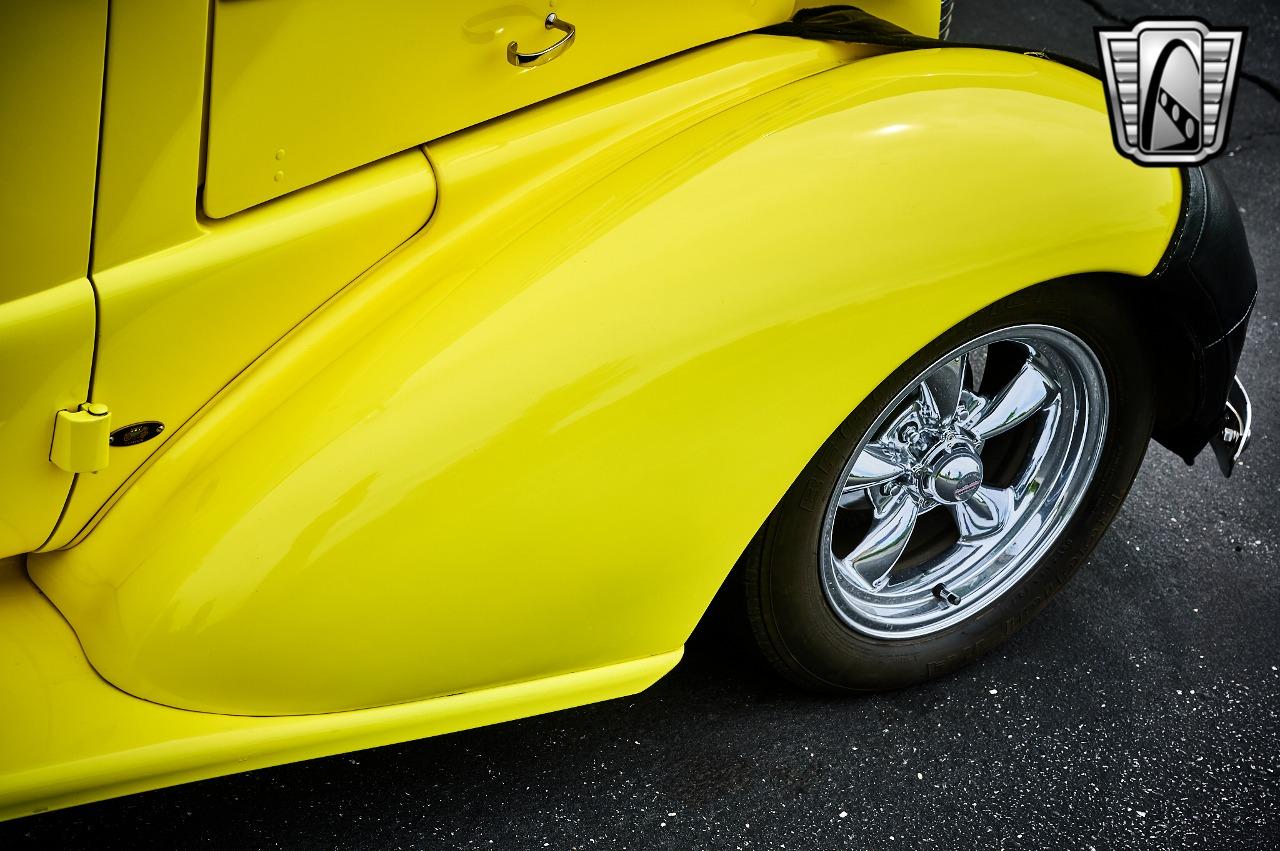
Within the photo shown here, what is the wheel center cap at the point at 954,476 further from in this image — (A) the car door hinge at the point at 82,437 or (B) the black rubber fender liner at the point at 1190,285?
(A) the car door hinge at the point at 82,437

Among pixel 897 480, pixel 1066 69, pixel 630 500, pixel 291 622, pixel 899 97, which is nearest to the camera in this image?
pixel 291 622

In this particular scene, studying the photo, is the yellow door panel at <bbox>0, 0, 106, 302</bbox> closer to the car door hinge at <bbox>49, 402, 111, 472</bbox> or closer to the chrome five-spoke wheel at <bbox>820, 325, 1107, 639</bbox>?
the car door hinge at <bbox>49, 402, 111, 472</bbox>

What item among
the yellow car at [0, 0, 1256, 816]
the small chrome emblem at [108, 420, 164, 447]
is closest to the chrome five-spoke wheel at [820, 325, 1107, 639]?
the yellow car at [0, 0, 1256, 816]

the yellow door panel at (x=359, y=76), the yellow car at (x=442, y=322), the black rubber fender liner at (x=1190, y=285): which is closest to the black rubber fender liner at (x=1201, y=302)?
the black rubber fender liner at (x=1190, y=285)

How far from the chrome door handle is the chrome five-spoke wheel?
0.71m

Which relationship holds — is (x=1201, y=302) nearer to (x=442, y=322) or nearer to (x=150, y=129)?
(x=442, y=322)

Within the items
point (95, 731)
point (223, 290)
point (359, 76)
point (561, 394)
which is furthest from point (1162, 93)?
point (95, 731)

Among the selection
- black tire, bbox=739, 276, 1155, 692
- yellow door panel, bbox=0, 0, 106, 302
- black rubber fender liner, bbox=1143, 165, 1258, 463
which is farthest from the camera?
black rubber fender liner, bbox=1143, 165, 1258, 463

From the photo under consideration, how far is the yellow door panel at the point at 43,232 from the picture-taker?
1.07 meters

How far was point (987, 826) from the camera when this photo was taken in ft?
5.67

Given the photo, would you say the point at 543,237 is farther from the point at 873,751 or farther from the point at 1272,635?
the point at 1272,635

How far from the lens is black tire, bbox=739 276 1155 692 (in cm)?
153

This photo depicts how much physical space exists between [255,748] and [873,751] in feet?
3.13

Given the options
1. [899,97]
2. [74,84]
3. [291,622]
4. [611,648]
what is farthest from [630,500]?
[74,84]
